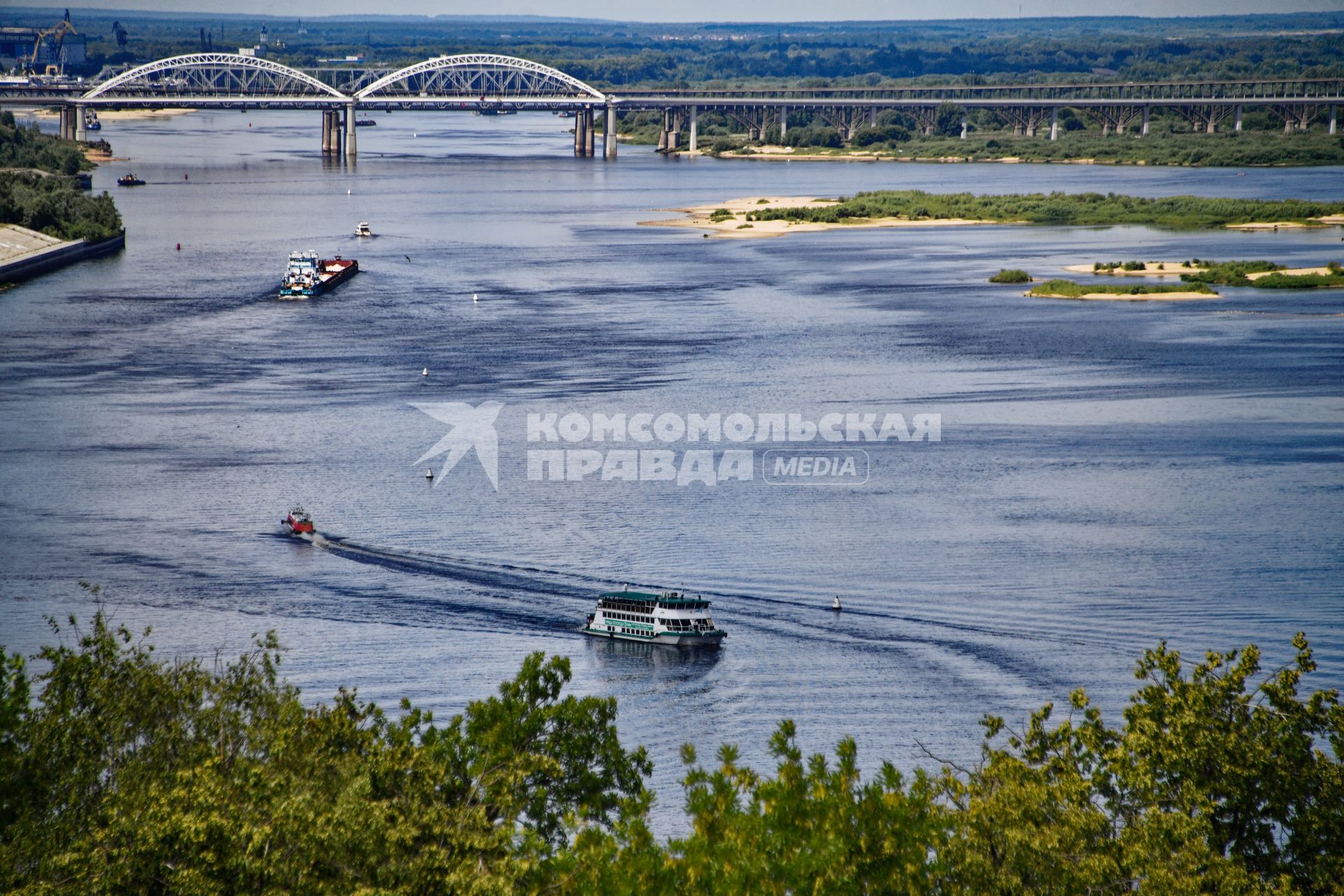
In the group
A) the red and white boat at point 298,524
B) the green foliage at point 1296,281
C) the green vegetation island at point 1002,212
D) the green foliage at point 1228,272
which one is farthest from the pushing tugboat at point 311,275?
the green foliage at point 1296,281

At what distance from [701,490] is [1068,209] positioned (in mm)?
85194

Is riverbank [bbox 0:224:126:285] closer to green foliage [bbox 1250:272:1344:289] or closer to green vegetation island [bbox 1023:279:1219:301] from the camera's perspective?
green vegetation island [bbox 1023:279:1219:301]

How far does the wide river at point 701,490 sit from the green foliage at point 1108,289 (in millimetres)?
2360

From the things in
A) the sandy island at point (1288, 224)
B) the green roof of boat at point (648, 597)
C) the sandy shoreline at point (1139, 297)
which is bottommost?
the green roof of boat at point (648, 597)

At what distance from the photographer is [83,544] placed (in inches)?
1687

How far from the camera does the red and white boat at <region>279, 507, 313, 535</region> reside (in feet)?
144

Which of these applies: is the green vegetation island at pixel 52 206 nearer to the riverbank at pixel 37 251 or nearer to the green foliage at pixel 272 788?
the riverbank at pixel 37 251

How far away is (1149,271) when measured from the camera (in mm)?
94812

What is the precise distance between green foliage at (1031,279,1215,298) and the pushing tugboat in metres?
41.7

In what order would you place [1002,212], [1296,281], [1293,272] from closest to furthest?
[1296,281] < [1293,272] < [1002,212]

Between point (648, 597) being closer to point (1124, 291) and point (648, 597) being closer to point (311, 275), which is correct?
point (1124, 291)

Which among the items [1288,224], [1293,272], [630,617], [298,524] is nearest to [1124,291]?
[1293,272]

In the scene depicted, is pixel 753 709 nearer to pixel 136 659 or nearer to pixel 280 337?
pixel 136 659

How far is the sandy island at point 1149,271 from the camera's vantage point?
9381cm
